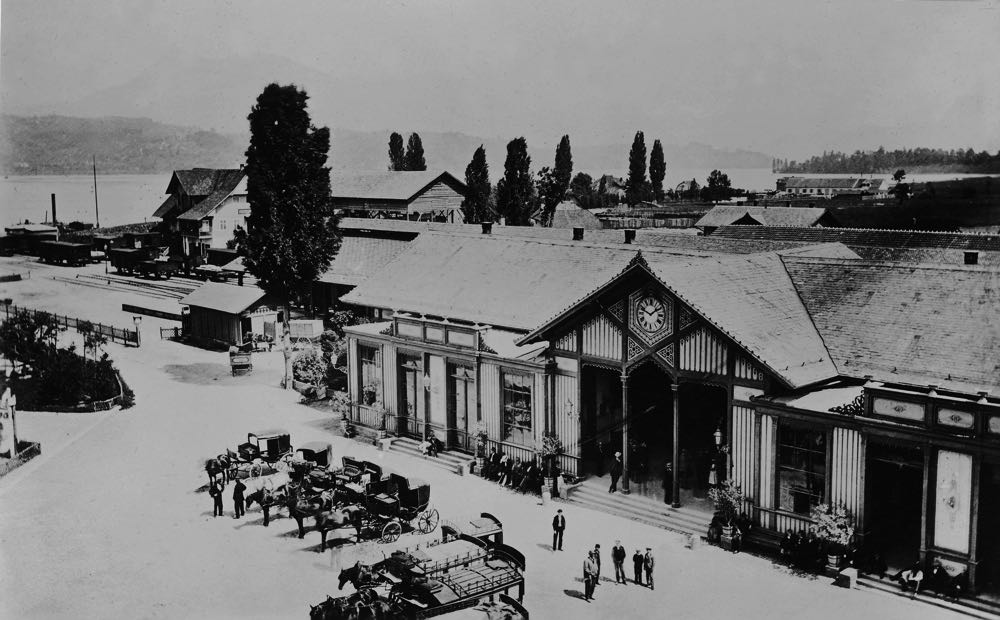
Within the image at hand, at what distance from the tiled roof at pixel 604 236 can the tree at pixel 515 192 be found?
4220 mm

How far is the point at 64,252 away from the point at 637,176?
129 ft

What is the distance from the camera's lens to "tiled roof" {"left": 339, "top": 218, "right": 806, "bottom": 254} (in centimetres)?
3725

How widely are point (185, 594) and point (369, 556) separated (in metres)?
4.12

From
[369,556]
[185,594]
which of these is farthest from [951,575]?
[185,594]

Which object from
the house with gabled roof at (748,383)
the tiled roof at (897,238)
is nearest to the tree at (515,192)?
the tiled roof at (897,238)

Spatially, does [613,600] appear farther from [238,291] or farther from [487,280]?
[238,291]

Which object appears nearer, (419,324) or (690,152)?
(419,324)

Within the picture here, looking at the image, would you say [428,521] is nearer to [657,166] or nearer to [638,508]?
[638,508]

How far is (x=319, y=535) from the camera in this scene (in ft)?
76.2

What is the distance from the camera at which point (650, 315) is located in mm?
22906

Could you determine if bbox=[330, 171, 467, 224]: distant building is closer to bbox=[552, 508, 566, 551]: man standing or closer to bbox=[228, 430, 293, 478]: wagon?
bbox=[228, 430, 293, 478]: wagon

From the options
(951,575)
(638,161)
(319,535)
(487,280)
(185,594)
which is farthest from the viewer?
(638,161)

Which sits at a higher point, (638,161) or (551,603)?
(638,161)

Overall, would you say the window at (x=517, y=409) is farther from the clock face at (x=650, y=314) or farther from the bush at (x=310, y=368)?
the bush at (x=310, y=368)
